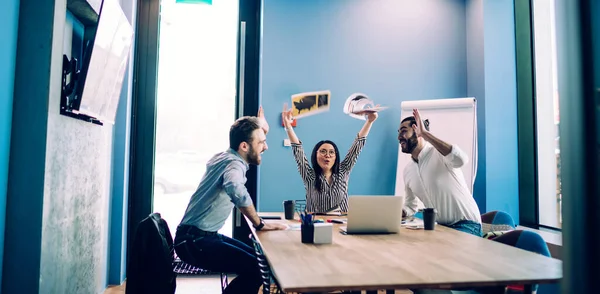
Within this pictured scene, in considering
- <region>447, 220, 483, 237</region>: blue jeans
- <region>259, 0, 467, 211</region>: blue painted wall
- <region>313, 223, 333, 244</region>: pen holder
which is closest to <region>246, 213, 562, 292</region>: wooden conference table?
<region>313, 223, 333, 244</region>: pen holder

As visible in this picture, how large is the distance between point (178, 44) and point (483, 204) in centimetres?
335

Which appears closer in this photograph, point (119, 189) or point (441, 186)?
point (441, 186)

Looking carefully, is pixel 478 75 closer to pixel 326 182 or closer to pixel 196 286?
pixel 326 182

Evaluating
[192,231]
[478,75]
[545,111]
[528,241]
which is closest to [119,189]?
[192,231]

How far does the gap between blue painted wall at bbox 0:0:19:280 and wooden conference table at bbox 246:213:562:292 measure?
1.19 metres

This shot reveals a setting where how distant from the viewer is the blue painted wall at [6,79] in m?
1.90

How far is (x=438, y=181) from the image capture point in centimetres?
275

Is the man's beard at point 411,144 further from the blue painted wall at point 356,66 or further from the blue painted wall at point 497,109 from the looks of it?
the blue painted wall at point 497,109

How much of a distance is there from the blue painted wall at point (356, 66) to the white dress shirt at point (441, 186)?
139 centimetres

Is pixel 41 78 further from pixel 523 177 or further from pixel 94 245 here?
pixel 523 177

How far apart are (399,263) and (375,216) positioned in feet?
2.13

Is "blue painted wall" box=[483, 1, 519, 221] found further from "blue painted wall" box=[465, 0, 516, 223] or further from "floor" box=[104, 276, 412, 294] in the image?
"floor" box=[104, 276, 412, 294]

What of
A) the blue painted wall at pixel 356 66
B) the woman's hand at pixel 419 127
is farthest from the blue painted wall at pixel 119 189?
the woman's hand at pixel 419 127

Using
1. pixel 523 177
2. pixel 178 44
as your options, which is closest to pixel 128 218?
pixel 178 44
